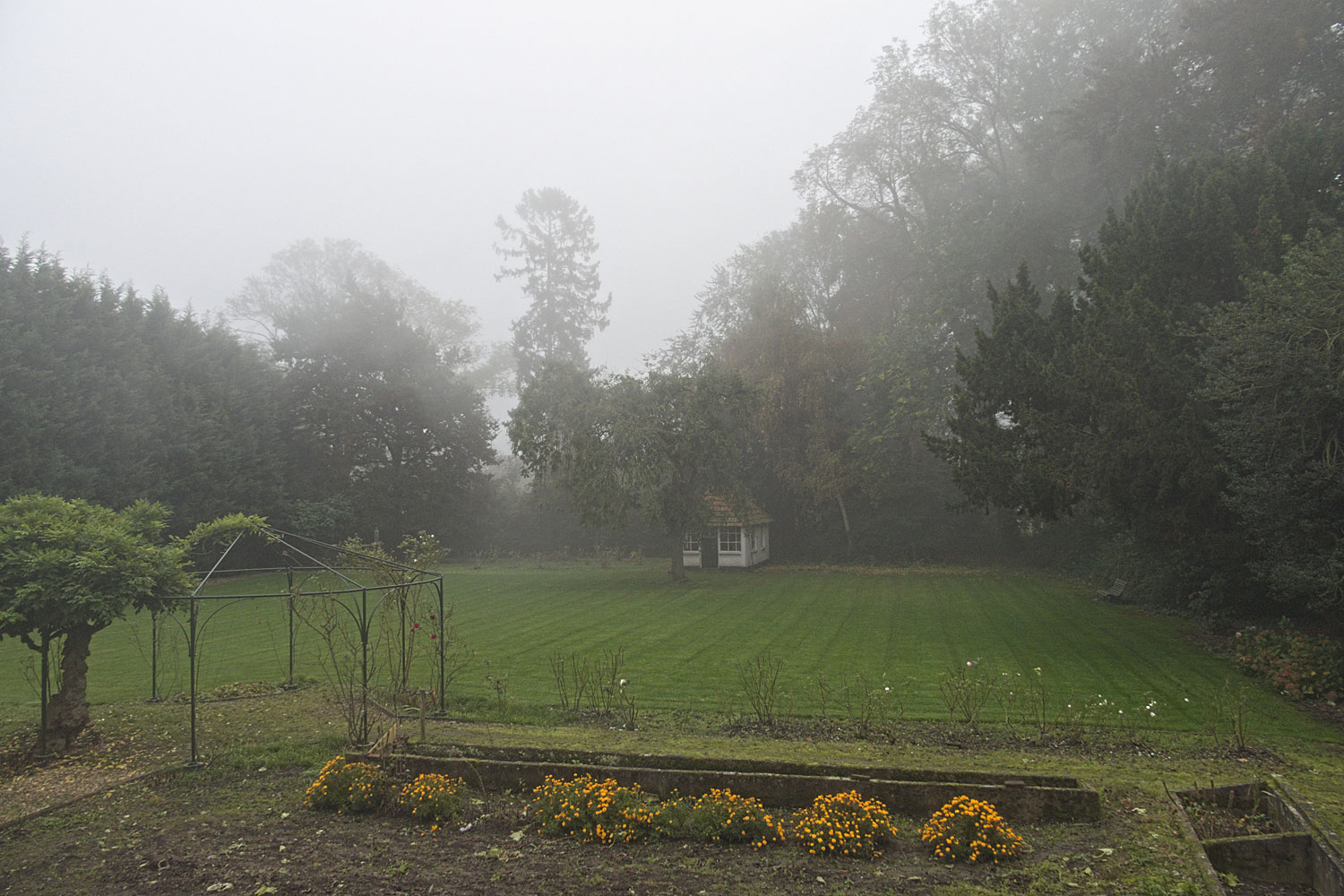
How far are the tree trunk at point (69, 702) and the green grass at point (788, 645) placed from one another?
6.27ft

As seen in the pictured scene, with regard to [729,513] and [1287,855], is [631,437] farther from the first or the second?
[1287,855]

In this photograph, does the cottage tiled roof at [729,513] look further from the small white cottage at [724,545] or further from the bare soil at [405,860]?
the bare soil at [405,860]

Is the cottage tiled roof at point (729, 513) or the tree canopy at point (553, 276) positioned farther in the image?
the tree canopy at point (553, 276)

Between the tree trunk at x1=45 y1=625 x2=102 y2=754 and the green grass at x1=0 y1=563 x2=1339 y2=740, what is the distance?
6.27ft

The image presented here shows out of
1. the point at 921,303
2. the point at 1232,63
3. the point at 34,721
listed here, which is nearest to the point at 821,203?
the point at 921,303

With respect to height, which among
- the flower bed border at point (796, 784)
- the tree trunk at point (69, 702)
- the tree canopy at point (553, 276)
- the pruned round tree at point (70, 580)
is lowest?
the flower bed border at point (796, 784)

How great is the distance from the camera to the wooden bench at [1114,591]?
18516 mm

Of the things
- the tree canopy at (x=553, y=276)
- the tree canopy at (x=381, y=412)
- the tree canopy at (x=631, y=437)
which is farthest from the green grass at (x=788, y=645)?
the tree canopy at (x=553, y=276)

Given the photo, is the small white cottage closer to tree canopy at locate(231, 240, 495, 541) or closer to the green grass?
the green grass

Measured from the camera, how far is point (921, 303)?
88.0 ft

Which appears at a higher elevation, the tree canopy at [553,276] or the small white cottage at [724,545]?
the tree canopy at [553,276]

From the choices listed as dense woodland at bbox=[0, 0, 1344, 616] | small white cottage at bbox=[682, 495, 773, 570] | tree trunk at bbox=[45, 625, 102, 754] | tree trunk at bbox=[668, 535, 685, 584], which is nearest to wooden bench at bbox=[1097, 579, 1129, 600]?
dense woodland at bbox=[0, 0, 1344, 616]

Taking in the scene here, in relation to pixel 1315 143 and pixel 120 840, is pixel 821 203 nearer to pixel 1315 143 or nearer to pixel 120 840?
pixel 1315 143

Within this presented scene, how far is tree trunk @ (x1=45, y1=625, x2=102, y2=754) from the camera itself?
7941 millimetres
